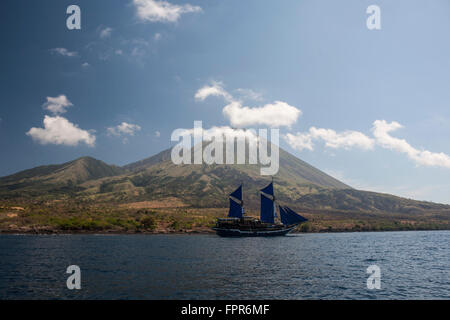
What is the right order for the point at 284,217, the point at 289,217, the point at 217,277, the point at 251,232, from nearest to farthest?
the point at 217,277 → the point at 251,232 → the point at 289,217 → the point at 284,217

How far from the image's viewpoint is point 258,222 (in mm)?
136750

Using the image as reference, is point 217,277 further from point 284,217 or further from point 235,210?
point 284,217

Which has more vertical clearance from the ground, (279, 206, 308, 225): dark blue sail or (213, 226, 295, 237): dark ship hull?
(279, 206, 308, 225): dark blue sail

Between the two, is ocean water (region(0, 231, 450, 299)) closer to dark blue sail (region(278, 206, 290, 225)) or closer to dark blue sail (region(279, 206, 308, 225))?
dark blue sail (region(279, 206, 308, 225))

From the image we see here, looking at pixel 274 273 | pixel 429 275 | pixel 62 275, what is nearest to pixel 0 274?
pixel 62 275

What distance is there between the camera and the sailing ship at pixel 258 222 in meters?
130

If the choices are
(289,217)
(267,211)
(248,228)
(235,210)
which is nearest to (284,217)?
(289,217)

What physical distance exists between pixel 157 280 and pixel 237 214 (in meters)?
95.2

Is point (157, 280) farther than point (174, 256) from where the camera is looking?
No

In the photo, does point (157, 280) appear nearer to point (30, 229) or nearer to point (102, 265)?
point (102, 265)

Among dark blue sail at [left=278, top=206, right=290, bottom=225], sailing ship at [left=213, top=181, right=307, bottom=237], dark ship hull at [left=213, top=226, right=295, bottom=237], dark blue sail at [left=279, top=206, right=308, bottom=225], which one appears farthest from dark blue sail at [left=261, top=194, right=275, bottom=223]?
dark blue sail at [left=279, top=206, right=308, bottom=225]

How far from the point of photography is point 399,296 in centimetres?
3369

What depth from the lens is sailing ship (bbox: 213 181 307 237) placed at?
426ft

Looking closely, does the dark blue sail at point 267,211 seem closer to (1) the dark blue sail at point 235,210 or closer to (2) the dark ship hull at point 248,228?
(2) the dark ship hull at point 248,228
